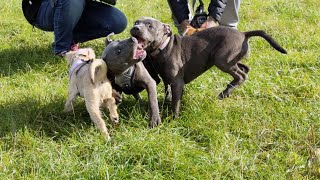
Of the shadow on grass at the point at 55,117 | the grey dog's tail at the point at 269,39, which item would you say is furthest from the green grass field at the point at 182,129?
the grey dog's tail at the point at 269,39

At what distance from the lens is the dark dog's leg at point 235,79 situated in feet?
14.5

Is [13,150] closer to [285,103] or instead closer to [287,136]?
[287,136]

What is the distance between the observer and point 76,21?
535cm

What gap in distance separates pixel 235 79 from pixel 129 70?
4.18ft

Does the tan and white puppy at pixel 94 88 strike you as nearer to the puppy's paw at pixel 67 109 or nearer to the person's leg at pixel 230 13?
the puppy's paw at pixel 67 109

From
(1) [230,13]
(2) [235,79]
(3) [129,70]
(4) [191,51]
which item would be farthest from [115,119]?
(1) [230,13]

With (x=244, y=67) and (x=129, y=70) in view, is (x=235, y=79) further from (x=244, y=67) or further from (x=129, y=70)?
(x=129, y=70)

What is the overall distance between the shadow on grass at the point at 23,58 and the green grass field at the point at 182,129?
0.02m

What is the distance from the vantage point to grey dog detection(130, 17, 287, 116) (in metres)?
4.12

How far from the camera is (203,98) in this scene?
4.32 metres

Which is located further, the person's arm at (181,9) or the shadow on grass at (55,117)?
the person's arm at (181,9)

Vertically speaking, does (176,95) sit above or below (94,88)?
below

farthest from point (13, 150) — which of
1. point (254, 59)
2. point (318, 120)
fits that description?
point (254, 59)

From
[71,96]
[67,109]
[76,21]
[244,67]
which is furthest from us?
[76,21]
